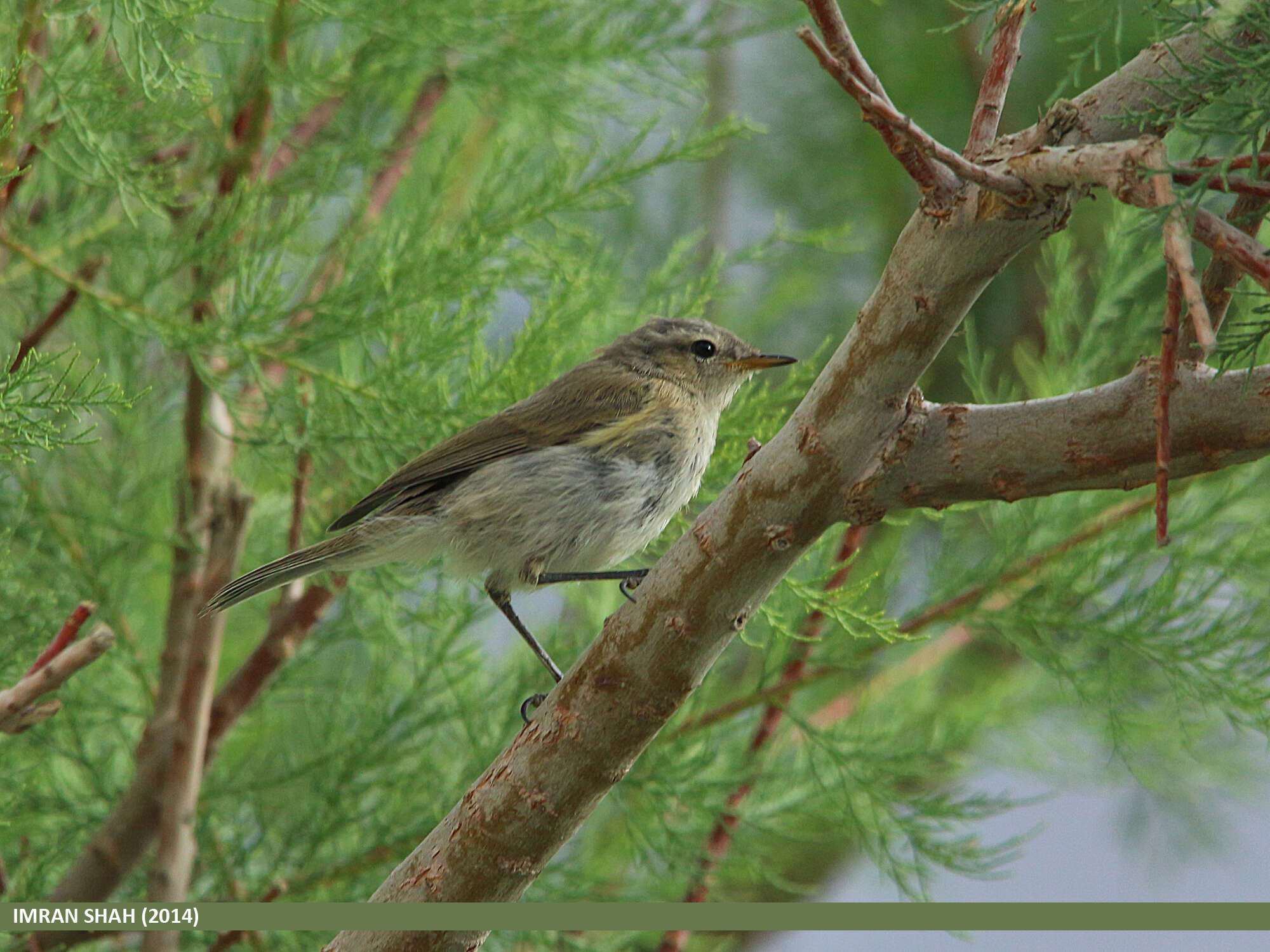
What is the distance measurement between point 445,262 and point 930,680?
1842 mm

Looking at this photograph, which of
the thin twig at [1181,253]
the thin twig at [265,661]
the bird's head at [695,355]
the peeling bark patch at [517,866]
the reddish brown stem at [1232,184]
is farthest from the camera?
the bird's head at [695,355]

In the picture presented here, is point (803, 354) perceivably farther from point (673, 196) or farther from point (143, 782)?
point (143, 782)

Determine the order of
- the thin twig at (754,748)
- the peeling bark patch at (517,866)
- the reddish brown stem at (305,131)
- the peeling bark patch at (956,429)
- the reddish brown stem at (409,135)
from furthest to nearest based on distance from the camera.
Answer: the reddish brown stem at (409,135), the reddish brown stem at (305,131), the thin twig at (754,748), the peeling bark patch at (517,866), the peeling bark patch at (956,429)

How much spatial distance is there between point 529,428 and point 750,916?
3.99 ft

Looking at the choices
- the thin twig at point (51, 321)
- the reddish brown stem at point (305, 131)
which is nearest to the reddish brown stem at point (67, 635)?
the thin twig at point (51, 321)

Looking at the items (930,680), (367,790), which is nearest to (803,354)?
(930,680)

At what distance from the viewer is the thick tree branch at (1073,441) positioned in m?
1.56

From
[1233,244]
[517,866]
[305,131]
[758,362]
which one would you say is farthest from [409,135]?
[1233,244]

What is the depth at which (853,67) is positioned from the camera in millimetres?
1515

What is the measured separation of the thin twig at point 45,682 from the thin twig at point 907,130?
1.20 m

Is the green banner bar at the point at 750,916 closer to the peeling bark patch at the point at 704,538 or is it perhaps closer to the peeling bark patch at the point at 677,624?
the peeling bark patch at the point at 677,624

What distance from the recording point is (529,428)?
292cm

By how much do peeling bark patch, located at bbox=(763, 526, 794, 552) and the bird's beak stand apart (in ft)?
4.44

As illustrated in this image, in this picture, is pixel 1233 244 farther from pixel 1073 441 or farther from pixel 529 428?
Answer: pixel 529 428
